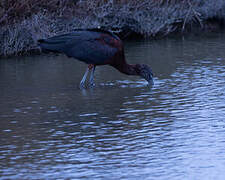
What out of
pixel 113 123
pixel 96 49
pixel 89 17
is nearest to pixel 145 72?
pixel 96 49

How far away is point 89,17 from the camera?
60.6 feet

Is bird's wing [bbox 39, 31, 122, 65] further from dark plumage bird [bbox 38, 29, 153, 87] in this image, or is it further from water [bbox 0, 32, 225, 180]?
water [bbox 0, 32, 225, 180]

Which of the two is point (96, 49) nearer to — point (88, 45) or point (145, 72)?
point (88, 45)

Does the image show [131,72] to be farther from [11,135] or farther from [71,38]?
[11,135]

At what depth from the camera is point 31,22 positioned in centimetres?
1670

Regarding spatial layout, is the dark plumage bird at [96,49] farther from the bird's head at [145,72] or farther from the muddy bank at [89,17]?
the muddy bank at [89,17]

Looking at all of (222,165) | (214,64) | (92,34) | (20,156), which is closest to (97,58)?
(92,34)

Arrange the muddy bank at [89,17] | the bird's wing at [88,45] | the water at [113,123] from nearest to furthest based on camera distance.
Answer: the water at [113,123] < the bird's wing at [88,45] < the muddy bank at [89,17]

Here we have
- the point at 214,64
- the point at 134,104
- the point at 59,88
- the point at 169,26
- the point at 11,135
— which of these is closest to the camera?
the point at 11,135

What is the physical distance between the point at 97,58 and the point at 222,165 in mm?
5811

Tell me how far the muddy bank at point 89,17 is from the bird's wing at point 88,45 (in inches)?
186

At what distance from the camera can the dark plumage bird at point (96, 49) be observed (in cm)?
1154

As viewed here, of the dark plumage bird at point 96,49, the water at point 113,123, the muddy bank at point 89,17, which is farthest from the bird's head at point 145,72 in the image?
the muddy bank at point 89,17

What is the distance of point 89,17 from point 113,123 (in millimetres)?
10541
